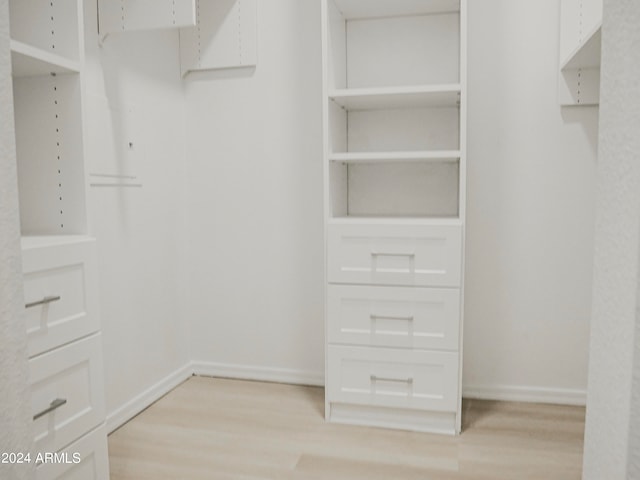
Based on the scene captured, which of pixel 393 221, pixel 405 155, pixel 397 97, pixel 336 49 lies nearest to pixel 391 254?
pixel 393 221

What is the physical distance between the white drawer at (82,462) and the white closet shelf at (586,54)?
1842 mm

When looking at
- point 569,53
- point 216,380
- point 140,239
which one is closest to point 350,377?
point 216,380

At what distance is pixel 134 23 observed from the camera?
195 cm

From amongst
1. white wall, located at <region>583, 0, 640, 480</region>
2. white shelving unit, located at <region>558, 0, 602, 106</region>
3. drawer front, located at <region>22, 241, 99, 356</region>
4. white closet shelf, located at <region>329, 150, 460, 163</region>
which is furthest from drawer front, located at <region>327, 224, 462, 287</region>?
white wall, located at <region>583, 0, 640, 480</region>

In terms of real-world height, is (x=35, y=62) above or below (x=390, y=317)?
above

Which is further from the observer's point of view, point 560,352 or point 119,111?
point 560,352

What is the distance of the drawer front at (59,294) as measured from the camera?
1220mm

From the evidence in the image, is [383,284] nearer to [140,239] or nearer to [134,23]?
[140,239]

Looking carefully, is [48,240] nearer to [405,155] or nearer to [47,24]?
[47,24]

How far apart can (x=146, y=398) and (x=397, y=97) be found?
167 cm

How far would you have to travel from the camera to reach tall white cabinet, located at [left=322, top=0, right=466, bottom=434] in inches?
77.4

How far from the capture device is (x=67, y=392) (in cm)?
134

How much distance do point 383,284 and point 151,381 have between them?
1156mm

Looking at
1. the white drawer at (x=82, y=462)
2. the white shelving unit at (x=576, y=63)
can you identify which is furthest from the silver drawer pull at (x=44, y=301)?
the white shelving unit at (x=576, y=63)
